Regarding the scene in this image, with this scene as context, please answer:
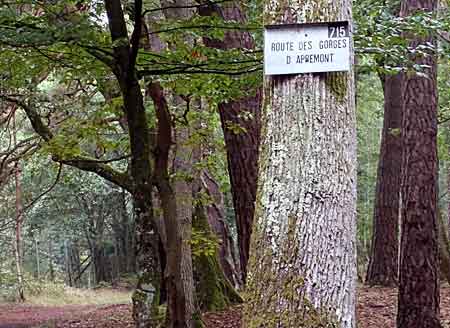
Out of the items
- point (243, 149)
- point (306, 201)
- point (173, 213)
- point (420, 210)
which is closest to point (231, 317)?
point (243, 149)

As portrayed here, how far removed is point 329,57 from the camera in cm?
263

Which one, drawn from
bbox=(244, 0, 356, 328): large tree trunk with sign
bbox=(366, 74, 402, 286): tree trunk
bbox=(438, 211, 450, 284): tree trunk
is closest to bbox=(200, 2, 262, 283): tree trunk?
bbox=(244, 0, 356, 328): large tree trunk with sign

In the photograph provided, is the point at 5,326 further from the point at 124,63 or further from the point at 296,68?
the point at 296,68

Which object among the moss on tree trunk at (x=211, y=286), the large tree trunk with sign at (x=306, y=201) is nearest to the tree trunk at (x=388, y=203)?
the moss on tree trunk at (x=211, y=286)

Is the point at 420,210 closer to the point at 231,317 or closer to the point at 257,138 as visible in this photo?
the point at 257,138

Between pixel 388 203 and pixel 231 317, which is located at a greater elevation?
pixel 388 203

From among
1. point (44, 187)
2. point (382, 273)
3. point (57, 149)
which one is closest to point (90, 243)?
point (44, 187)

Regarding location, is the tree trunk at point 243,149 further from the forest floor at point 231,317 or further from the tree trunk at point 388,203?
the tree trunk at point 388,203

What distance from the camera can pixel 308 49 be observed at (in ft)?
8.65

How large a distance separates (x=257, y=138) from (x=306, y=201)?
4.61 m

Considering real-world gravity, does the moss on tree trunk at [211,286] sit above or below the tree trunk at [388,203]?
below

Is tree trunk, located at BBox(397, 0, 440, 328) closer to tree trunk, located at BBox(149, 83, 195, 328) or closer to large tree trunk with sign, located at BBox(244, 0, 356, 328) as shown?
tree trunk, located at BBox(149, 83, 195, 328)

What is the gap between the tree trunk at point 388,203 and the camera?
11.7m

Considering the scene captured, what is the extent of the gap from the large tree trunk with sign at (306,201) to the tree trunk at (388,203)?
934cm
